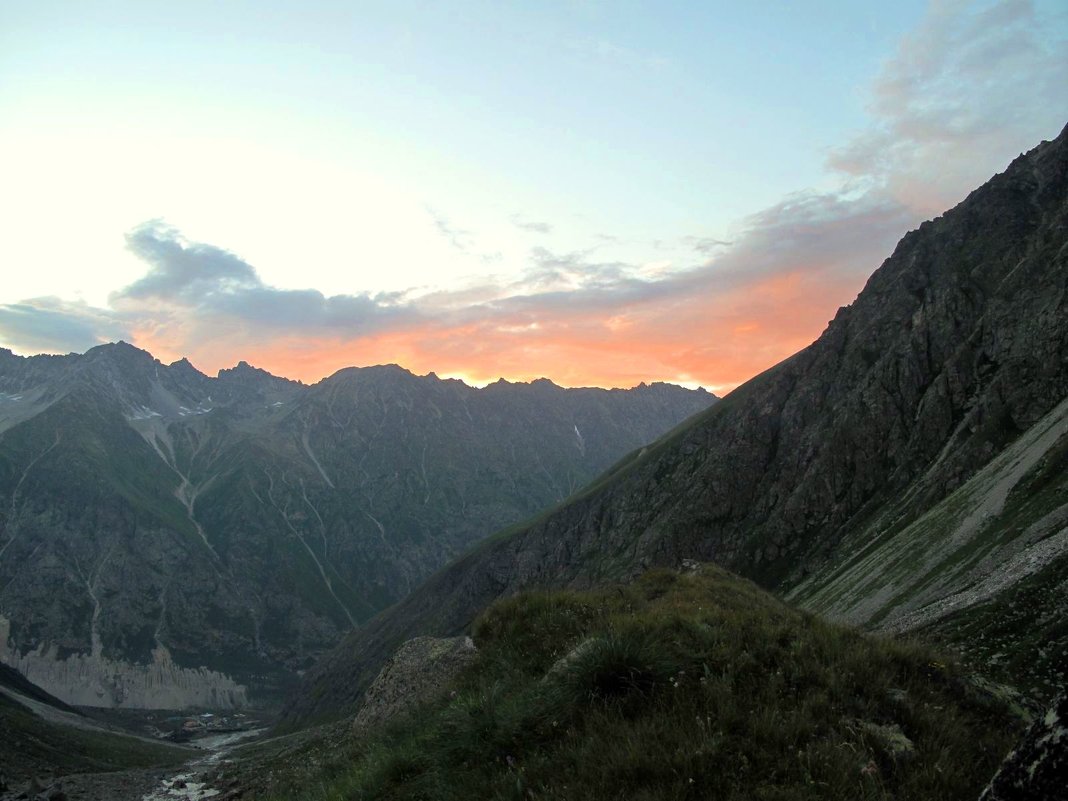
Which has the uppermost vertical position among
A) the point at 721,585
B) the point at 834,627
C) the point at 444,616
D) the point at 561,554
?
the point at 834,627

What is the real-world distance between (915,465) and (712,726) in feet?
307

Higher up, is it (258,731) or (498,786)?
(498,786)

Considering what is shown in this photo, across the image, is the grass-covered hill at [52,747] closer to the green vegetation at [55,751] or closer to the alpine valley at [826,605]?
the green vegetation at [55,751]

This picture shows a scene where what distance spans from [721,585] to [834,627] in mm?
9315

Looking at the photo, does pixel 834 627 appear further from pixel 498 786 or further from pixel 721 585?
pixel 721 585

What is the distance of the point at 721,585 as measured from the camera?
1930cm

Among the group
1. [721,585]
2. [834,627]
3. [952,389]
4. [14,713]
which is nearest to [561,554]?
[952,389]

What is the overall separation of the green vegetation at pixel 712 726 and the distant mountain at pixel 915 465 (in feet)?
44.0

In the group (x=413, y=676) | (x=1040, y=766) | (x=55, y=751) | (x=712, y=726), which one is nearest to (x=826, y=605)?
(x=413, y=676)

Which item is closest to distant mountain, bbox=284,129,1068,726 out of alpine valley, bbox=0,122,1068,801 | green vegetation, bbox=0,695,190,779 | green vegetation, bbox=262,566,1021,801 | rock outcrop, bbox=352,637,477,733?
alpine valley, bbox=0,122,1068,801

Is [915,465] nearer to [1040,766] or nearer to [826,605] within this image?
[826,605]

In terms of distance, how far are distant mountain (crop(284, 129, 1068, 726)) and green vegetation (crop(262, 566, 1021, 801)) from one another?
44.0 feet

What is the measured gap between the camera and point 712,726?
23.3 ft

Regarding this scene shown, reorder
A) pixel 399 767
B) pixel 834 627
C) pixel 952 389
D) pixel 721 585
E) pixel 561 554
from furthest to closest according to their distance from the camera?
pixel 561 554, pixel 952 389, pixel 721 585, pixel 834 627, pixel 399 767
